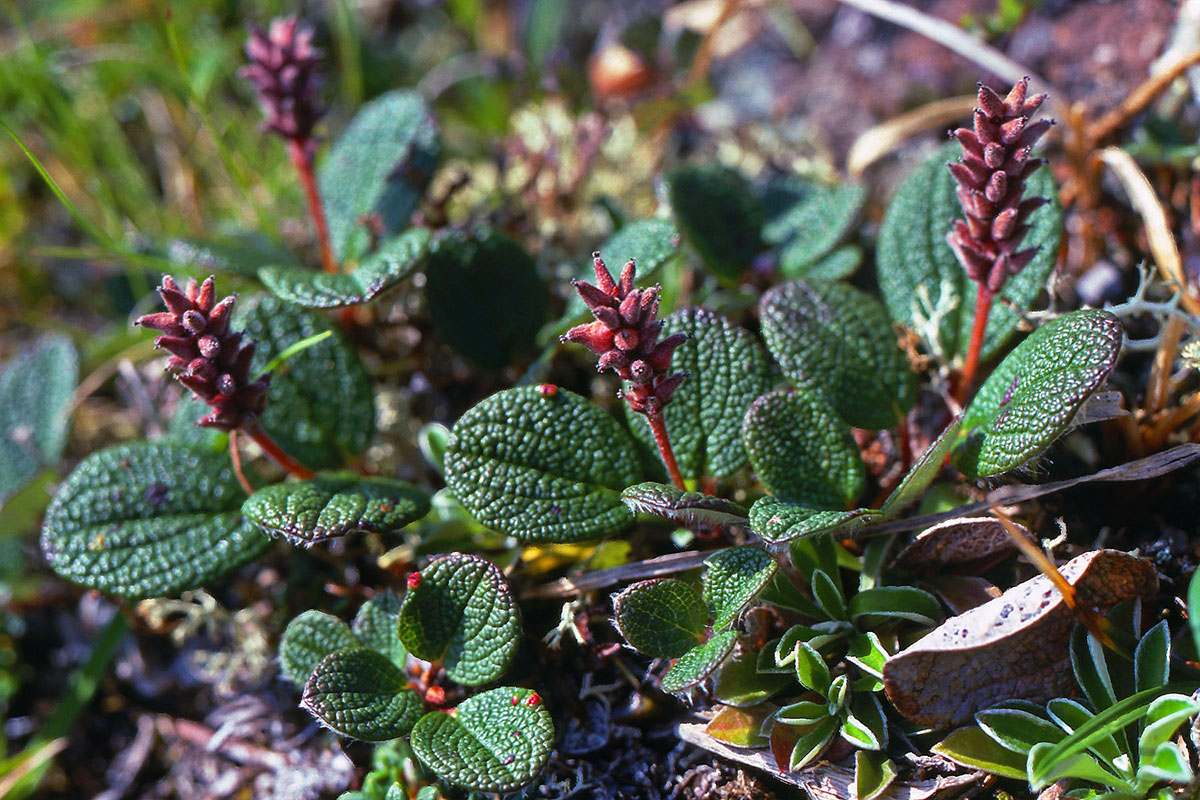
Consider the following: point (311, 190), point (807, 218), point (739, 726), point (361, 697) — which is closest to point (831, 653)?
point (739, 726)

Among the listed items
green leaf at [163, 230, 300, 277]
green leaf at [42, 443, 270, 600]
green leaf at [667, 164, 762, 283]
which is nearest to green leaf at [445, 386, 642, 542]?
green leaf at [42, 443, 270, 600]

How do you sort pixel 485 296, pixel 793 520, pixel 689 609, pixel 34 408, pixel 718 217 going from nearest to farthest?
pixel 793 520 → pixel 689 609 → pixel 485 296 → pixel 718 217 → pixel 34 408

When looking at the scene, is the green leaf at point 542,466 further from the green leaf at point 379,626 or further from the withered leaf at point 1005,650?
the withered leaf at point 1005,650

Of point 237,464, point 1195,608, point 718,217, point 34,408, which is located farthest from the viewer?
point 34,408

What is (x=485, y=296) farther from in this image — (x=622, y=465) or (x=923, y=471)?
(x=923, y=471)

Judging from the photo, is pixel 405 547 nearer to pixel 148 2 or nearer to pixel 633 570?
pixel 633 570

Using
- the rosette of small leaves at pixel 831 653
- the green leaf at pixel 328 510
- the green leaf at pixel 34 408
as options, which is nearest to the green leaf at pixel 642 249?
the green leaf at pixel 328 510

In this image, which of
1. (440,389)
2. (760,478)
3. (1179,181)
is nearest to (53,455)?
(440,389)
